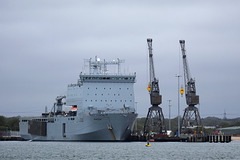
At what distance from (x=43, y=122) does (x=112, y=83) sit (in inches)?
833

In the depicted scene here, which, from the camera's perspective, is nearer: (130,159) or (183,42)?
(130,159)

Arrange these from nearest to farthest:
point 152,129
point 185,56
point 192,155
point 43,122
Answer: point 192,155
point 43,122
point 152,129
point 185,56

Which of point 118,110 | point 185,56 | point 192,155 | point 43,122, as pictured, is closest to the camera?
point 192,155

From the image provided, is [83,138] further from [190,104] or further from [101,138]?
[190,104]

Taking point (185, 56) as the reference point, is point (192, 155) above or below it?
below

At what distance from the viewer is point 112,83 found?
89625 mm

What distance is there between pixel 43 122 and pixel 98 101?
19.4m

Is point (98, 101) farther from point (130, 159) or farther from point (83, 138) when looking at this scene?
point (130, 159)

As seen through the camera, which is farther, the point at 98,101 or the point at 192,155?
the point at 98,101

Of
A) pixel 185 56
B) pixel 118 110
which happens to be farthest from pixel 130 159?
pixel 185 56

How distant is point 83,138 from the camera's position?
9000 centimetres

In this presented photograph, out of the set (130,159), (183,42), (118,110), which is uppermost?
(183,42)

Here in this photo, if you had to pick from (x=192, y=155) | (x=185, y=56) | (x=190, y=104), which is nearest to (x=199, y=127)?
(x=190, y=104)

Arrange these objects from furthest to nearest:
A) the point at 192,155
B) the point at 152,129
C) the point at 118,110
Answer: the point at 152,129 < the point at 118,110 < the point at 192,155
